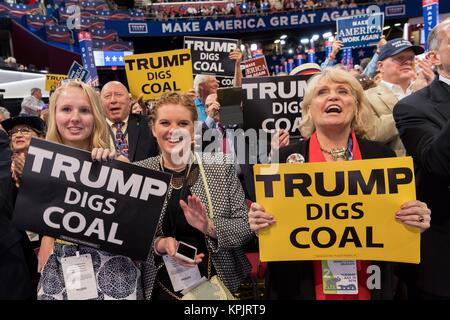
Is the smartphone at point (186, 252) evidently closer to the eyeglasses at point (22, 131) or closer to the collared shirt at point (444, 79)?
the collared shirt at point (444, 79)

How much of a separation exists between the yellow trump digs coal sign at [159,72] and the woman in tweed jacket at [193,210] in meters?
2.22

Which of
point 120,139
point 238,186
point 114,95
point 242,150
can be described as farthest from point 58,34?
point 238,186

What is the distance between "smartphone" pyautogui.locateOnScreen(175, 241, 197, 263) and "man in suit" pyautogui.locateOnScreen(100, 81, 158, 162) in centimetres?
200

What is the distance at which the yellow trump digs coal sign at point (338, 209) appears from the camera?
1.81 metres

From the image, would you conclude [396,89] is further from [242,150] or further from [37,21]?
[37,21]

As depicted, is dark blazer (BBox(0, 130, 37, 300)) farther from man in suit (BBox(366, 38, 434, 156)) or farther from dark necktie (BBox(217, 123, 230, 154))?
man in suit (BBox(366, 38, 434, 156))

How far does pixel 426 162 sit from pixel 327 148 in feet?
1.45

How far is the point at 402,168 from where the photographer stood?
1800 mm

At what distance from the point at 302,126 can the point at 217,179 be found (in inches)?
20.8

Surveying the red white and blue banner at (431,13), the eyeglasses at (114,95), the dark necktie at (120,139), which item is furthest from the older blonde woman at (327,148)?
the red white and blue banner at (431,13)

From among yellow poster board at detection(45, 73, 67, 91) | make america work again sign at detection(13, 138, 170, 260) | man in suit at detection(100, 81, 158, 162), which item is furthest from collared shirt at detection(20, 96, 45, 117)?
make america work again sign at detection(13, 138, 170, 260)

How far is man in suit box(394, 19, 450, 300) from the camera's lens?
6.22 feet
